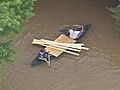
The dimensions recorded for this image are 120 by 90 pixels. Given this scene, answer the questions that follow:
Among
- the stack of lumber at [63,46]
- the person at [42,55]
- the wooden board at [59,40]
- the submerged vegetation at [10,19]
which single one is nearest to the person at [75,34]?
the wooden board at [59,40]

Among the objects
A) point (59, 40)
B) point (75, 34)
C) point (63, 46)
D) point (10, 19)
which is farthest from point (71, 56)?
point (10, 19)

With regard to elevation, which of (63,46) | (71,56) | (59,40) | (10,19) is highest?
(10,19)

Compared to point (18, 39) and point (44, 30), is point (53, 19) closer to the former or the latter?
point (44, 30)

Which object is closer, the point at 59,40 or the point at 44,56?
the point at 44,56

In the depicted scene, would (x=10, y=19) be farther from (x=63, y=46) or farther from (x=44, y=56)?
(x=63, y=46)

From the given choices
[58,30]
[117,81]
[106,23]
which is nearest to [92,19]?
[106,23]

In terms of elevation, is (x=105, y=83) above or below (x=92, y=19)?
below
